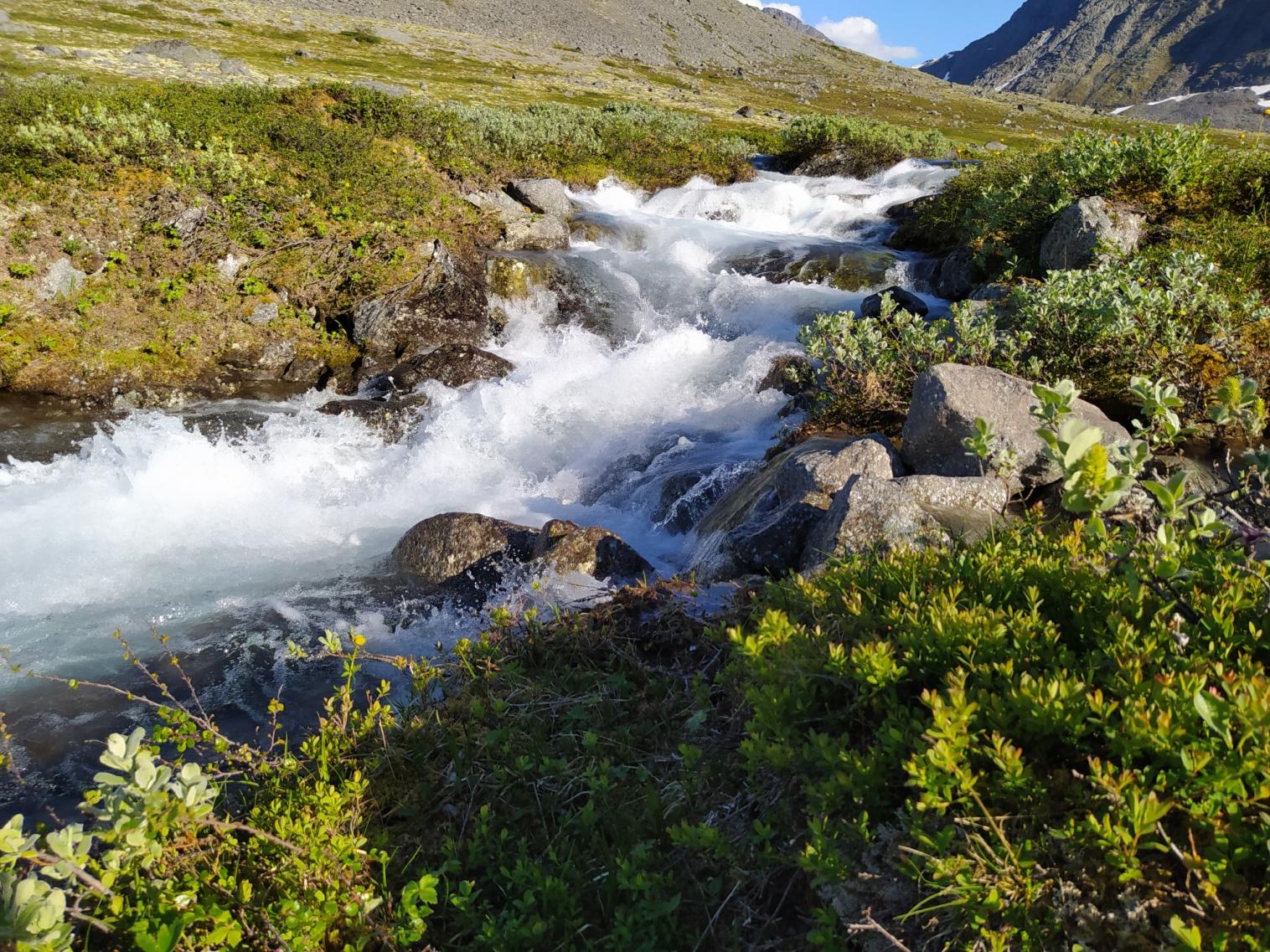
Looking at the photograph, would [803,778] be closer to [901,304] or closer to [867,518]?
[867,518]

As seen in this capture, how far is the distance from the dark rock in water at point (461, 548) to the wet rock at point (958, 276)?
9636 millimetres

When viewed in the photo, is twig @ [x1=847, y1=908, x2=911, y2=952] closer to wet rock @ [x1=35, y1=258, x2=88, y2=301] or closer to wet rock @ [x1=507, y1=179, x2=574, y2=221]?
wet rock @ [x1=35, y1=258, x2=88, y2=301]

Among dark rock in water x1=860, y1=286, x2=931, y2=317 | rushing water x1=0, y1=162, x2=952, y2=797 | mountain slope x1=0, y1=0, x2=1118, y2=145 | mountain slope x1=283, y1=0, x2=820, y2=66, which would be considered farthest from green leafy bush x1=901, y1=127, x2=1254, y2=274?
mountain slope x1=283, y1=0, x2=820, y2=66

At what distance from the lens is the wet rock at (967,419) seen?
18.4 feet

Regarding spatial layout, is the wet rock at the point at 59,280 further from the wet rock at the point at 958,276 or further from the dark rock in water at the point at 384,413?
the wet rock at the point at 958,276

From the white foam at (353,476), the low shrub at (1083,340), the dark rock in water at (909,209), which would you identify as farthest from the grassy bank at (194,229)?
the dark rock in water at (909,209)

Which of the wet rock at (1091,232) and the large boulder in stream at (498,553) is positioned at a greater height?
the wet rock at (1091,232)

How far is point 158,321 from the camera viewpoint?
12531mm

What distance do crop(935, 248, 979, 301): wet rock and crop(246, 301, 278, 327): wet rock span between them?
498 inches

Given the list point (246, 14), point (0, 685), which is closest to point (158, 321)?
point (0, 685)

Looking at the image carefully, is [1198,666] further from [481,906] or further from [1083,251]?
[1083,251]

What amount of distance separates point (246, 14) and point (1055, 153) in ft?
254

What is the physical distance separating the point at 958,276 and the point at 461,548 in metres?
10.8

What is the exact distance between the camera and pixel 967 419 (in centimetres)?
577
